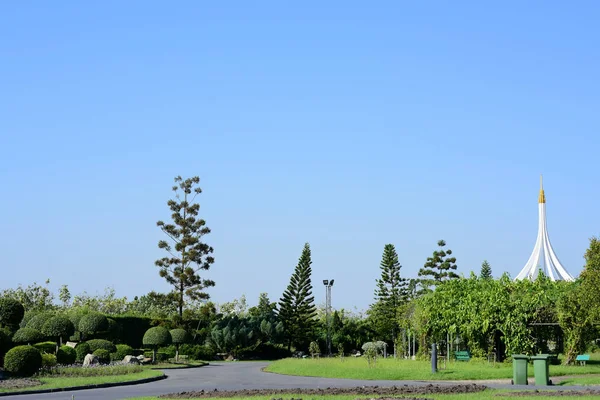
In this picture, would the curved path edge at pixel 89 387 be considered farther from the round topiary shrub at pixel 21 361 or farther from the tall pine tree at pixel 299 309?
the tall pine tree at pixel 299 309

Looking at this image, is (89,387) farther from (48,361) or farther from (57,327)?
(57,327)

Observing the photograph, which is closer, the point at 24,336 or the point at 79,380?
the point at 79,380

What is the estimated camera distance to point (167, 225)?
55812mm

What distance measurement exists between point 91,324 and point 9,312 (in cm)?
1081

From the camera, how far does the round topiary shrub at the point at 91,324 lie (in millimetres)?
42625

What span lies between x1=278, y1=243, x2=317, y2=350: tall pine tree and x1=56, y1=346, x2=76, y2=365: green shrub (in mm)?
27505

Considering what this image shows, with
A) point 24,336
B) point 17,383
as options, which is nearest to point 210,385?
point 17,383

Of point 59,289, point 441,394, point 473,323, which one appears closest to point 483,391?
point 441,394

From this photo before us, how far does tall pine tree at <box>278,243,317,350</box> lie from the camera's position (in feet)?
198

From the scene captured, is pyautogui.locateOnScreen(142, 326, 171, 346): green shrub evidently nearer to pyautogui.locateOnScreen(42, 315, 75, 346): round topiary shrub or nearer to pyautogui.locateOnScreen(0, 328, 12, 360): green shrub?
pyautogui.locateOnScreen(42, 315, 75, 346): round topiary shrub

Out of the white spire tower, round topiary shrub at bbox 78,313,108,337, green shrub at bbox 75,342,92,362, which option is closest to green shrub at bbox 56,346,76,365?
green shrub at bbox 75,342,92,362

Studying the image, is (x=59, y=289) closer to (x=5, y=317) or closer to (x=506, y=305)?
(x=5, y=317)

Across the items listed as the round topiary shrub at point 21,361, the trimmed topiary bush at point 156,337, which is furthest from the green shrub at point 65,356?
the trimmed topiary bush at point 156,337

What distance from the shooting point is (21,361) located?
2694cm
